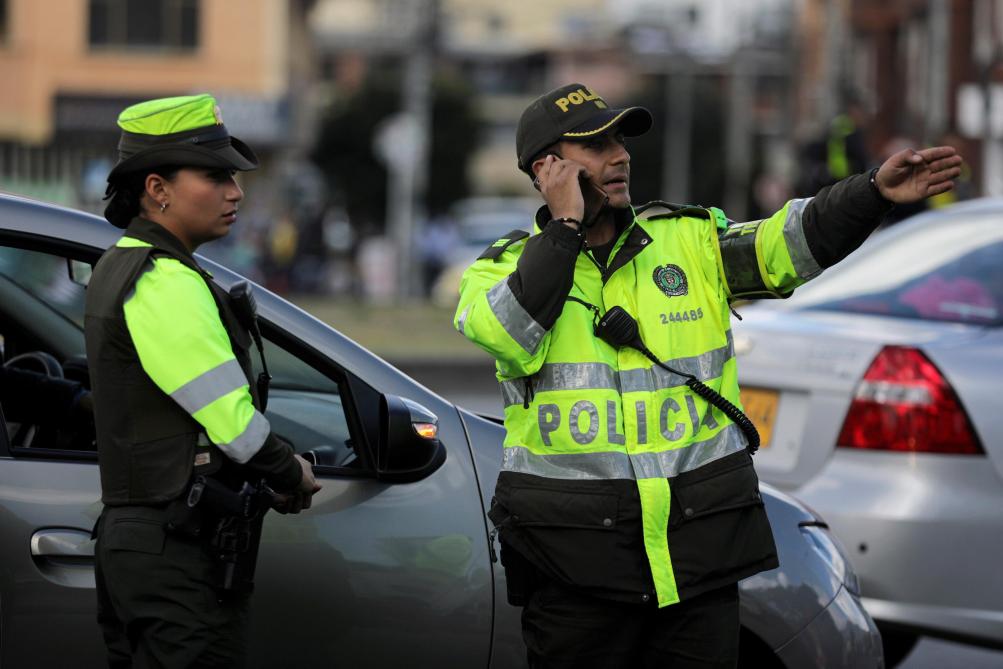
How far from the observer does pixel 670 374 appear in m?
3.04

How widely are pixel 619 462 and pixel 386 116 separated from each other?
50.9 meters

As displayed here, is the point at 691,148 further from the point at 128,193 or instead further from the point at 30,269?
the point at 128,193

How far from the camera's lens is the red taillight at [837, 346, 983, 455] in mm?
4781

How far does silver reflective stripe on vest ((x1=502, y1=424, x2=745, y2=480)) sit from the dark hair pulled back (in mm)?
868

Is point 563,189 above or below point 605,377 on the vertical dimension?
above

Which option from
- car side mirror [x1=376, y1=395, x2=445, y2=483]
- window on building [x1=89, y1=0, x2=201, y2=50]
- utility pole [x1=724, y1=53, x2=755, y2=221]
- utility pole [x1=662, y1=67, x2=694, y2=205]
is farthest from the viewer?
utility pole [x1=662, y1=67, x2=694, y2=205]

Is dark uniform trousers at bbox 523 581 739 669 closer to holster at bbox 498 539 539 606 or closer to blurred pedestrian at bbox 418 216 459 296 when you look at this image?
holster at bbox 498 539 539 606

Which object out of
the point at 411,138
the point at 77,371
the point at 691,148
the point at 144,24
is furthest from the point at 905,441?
the point at 691,148

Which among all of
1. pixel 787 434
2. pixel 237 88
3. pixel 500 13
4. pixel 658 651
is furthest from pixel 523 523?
pixel 500 13

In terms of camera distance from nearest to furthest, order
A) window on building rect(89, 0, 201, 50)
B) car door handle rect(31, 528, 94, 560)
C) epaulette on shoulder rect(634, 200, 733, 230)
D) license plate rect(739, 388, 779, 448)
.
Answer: epaulette on shoulder rect(634, 200, 733, 230)
car door handle rect(31, 528, 94, 560)
license plate rect(739, 388, 779, 448)
window on building rect(89, 0, 201, 50)

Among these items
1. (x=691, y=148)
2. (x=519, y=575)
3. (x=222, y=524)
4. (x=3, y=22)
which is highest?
(x=3, y=22)

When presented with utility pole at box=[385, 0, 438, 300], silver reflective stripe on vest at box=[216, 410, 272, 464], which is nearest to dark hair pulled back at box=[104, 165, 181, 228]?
silver reflective stripe on vest at box=[216, 410, 272, 464]

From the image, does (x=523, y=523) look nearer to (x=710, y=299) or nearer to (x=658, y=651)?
(x=658, y=651)

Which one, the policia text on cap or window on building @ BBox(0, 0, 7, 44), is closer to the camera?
the policia text on cap
